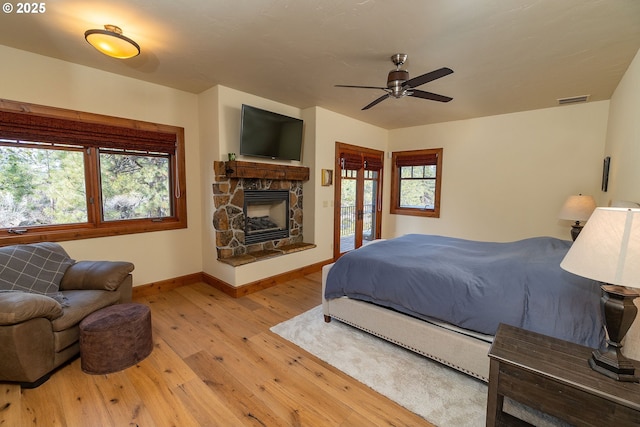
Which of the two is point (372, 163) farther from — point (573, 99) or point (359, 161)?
point (573, 99)

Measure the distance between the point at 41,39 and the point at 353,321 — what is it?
384 cm

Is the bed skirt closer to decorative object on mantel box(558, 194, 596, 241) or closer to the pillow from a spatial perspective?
the pillow

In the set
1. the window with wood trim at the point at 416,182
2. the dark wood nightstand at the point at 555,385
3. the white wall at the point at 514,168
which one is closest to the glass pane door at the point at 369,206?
the window with wood trim at the point at 416,182

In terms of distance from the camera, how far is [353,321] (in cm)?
271

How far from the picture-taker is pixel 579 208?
3627mm

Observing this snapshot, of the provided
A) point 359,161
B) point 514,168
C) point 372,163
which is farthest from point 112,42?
point 514,168

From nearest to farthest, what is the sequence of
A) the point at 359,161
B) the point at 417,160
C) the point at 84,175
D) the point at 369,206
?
1. the point at 84,175
2. the point at 359,161
3. the point at 417,160
4. the point at 369,206

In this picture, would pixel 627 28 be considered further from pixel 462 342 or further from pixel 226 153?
pixel 226 153

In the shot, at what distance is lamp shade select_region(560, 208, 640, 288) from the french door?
12.6 feet

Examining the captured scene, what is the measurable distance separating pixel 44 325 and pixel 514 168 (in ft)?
19.6

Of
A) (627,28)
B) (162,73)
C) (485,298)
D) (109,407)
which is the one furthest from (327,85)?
(109,407)

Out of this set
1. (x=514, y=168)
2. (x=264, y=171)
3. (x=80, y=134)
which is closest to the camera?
(x=80, y=134)

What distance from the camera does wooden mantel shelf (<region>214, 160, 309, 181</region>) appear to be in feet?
11.8

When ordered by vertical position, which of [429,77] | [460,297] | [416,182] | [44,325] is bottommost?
[44,325]
